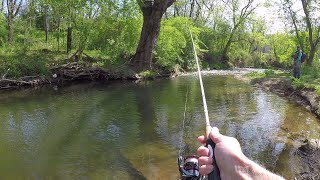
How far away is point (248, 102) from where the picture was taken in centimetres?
1479

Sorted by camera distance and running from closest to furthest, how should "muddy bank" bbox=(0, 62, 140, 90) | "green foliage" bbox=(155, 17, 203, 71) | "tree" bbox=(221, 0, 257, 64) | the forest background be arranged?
1. "muddy bank" bbox=(0, 62, 140, 90)
2. the forest background
3. "green foliage" bbox=(155, 17, 203, 71)
4. "tree" bbox=(221, 0, 257, 64)

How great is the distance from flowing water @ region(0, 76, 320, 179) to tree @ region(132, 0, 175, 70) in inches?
302

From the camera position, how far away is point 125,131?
31.9 feet

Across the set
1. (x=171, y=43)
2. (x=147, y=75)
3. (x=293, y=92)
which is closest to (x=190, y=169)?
(x=293, y=92)

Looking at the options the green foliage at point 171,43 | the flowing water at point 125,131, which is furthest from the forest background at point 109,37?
the flowing water at point 125,131

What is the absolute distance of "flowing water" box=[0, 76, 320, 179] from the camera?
7039 millimetres

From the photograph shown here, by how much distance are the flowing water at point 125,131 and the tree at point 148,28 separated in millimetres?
7669

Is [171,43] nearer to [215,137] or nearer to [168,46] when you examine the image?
[168,46]

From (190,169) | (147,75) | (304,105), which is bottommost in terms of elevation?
(147,75)

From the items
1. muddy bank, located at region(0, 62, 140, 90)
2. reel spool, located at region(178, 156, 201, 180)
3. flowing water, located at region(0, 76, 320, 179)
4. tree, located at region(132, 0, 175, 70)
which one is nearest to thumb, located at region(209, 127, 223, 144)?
reel spool, located at region(178, 156, 201, 180)

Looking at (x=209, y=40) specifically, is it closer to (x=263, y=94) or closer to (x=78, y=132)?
(x=263, y=94)

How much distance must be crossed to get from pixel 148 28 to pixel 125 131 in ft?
46.9

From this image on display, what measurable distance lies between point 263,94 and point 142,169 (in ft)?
39.1

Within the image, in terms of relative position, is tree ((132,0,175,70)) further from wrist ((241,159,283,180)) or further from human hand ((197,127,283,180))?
wrist ((241,159,283,180))
